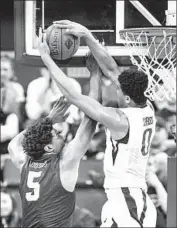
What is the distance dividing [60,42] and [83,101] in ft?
1.00

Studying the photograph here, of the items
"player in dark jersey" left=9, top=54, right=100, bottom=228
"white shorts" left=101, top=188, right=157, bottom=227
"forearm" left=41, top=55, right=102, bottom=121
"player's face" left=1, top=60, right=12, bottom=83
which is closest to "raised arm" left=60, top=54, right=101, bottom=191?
"player in dark jersey" left=9, top=54, right=100, bottom=228

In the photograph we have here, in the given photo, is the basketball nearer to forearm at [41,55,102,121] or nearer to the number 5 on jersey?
forearm at [41,55,102,121]

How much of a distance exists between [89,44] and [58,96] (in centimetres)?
92

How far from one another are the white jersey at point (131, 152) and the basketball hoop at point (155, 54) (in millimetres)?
177

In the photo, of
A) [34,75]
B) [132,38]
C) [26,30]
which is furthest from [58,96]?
[132,38]

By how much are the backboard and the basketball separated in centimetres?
19

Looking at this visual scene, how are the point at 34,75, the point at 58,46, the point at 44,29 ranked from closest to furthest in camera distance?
the point at 58,46, the point at 44,29, the point at 34,75

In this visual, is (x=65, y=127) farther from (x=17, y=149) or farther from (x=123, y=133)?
(x=123, y=133)

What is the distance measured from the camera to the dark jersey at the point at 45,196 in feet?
10.5

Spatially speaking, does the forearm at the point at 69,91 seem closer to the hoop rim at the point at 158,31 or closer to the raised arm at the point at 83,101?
the raised arm at the point at 83,101

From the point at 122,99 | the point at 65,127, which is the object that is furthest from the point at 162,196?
the point at 122,99

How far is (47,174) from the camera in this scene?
328 centimetres

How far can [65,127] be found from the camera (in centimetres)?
415

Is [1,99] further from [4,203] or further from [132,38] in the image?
[132,38]
